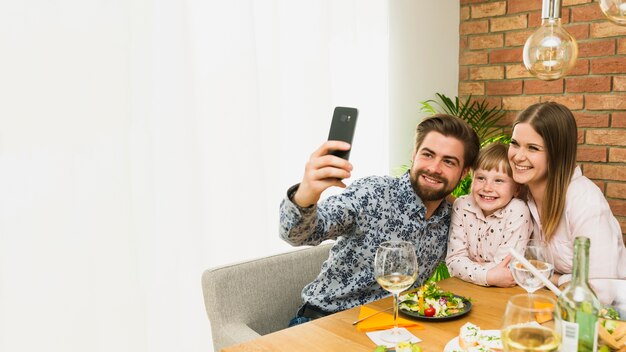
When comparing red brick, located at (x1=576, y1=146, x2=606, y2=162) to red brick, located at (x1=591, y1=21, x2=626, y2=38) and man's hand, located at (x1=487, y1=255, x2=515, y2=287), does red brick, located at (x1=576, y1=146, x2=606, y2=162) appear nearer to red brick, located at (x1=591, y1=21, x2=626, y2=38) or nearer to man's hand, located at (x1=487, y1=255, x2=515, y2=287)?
red brick, located at (x1=591, y1=21, x2=626, y2=38)

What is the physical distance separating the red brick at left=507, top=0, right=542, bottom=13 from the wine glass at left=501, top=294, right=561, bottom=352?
105 inches

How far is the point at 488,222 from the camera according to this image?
1.89 metres

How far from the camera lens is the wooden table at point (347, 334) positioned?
1.28m

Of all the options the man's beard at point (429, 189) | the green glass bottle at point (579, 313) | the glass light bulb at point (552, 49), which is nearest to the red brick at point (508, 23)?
the man's beard at point (429, 189)

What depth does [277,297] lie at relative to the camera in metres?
1.88

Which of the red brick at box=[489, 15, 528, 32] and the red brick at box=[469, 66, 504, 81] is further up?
the red brick at box=[489, 15, 528, 32]

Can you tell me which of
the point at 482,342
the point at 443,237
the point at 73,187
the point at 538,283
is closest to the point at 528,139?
the point at 443,237

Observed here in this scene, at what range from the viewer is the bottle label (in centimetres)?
93

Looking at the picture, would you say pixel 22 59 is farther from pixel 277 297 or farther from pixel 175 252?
pixel 277 297

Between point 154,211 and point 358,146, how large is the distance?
48.1 inches

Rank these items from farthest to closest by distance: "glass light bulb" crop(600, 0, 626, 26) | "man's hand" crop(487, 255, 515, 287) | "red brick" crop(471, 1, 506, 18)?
"red brick" crop(471, 1, 506, 18) < "man's hand" crop(487, 255, 515, 287) < "glass light bulb" crop(600, 0, 626, 26)

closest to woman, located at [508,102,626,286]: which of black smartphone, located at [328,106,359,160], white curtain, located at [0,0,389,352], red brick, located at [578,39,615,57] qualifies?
black smartphone, located at [328,106,359,160]

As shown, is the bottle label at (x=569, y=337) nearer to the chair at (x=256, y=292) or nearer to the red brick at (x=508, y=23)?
the chair at (x=256, y=292)

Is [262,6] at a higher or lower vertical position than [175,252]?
higher
